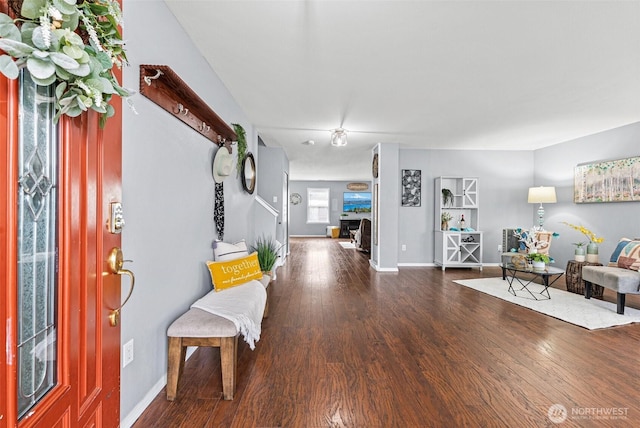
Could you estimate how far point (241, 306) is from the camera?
6.77 feet

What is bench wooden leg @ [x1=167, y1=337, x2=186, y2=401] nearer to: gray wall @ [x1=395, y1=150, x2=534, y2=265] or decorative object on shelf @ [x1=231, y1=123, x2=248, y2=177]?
decorative object on shelf @ [x1=231, y1=123, x2=248, y2=177]

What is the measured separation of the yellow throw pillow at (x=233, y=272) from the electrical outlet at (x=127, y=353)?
89cm

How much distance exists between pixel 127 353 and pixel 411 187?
558cm

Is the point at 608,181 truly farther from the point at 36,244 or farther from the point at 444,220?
the point at 36,244

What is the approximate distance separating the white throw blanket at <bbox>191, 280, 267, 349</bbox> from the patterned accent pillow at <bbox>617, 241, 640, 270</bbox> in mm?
4131

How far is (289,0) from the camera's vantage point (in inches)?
74.7

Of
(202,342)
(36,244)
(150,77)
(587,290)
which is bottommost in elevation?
(587,290)

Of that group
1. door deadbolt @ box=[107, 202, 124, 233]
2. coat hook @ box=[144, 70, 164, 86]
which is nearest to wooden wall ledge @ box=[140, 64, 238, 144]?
coat hook @ box=[144, 70, 164, 86]

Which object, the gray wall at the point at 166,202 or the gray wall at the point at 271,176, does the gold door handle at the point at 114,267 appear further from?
the gray wall at the point at 271,176

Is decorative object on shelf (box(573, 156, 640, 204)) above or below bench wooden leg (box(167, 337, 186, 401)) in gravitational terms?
above

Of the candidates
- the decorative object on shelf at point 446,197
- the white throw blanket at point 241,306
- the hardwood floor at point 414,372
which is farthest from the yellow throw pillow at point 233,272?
the decorative object on shelf at point 446,197

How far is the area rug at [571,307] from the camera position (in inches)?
123

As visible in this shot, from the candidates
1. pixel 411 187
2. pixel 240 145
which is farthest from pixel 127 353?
pixel 411 187

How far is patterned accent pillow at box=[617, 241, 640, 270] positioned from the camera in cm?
347
